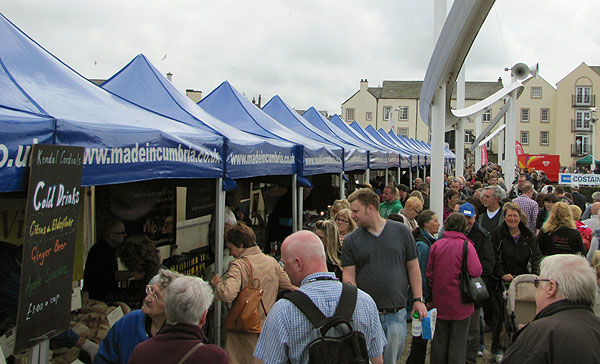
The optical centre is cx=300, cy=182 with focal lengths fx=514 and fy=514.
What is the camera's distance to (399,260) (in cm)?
401

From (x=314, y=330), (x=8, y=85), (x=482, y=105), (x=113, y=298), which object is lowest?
(x=113, y=298)

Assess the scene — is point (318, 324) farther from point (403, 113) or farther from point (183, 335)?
point (403, 113)

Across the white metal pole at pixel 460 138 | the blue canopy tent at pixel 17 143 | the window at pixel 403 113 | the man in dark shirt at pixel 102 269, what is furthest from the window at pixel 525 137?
the blue canopy tent at pixel 17 143

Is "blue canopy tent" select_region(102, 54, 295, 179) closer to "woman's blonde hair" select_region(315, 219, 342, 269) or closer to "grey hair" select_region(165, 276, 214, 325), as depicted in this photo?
"woman's blonde hair" select_region(315, 219, 342, 269)

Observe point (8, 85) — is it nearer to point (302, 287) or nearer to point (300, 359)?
point (302, 287)

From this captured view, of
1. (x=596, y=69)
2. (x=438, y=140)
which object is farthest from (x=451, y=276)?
(x=596, y=69)

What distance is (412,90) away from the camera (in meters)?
66.9

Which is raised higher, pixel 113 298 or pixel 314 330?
pixel 314 330

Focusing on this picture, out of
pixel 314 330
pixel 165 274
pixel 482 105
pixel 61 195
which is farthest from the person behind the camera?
pixel 482 105

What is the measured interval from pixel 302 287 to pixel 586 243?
18.2 feet

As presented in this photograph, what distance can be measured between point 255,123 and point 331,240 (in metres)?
3.15

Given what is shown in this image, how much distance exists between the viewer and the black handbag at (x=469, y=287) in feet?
15.0

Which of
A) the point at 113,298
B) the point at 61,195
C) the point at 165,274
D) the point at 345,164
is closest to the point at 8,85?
the point at 61,195

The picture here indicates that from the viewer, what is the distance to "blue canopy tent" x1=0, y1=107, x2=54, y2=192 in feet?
8.09
